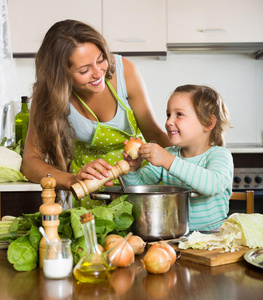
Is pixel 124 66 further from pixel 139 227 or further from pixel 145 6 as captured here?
pixel 145 6

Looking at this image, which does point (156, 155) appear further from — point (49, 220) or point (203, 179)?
point (49, 220)

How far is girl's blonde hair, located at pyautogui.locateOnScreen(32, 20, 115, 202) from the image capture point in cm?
165

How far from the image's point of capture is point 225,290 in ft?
2.86

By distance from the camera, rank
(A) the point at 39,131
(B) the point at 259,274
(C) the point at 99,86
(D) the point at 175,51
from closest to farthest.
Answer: (B) the point at 259,274
(C) the point at 99,86
(A) the point at 39,131
(D) the point at 175,51

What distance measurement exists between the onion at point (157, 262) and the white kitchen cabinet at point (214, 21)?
8.57 feet

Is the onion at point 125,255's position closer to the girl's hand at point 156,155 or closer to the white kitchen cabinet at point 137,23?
the girl's hand at point 156,155

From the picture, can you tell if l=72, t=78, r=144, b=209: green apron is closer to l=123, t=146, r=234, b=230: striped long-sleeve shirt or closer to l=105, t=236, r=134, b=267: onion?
l=123, t=146, r=234, b=230: striped long-sleeve shirt

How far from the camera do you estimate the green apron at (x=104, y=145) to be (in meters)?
1.92

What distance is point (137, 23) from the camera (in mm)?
3396

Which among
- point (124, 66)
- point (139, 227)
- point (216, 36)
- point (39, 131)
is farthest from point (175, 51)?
point (139, 227)

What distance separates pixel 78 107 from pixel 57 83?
0.84ft

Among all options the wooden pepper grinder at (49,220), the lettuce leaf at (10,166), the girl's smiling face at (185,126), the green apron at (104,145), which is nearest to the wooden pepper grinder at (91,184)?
the wooden pepper grinder at (49,220)

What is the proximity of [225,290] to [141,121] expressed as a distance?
1.20 metres

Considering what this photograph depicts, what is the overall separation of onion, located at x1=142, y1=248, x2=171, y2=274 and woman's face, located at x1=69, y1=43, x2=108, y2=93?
0.81 meters
